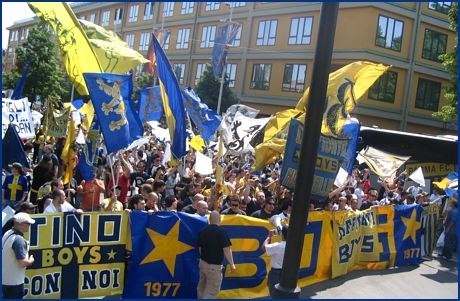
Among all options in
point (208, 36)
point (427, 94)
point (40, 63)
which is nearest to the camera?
point (427, 94)

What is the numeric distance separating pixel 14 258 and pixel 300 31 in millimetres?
34917

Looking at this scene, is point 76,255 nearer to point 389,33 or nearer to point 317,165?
point 317,165

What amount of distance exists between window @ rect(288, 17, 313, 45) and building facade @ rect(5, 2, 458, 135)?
7 centimetres

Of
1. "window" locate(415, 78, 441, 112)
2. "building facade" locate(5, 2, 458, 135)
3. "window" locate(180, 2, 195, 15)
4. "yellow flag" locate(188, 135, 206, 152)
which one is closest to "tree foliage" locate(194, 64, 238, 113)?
"building facade" locate(5, 2, 458, 135)

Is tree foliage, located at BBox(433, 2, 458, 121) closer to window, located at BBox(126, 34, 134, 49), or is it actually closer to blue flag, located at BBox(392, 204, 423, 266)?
blue flag, located at BBox(392, 204, 423, 266)

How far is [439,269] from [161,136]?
10.6m

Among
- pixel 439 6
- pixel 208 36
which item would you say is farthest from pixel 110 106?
pixel 208 36

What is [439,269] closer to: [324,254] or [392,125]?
[324,254]

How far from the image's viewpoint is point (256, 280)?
838 centimetres

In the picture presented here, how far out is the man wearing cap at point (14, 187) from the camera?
8984mm

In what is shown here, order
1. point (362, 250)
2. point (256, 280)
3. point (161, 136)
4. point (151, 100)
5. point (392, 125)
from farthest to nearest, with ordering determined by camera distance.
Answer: point (392, 125) → point (161, 136) → point (151, 100) → point (362, 250) → point (256, 280)

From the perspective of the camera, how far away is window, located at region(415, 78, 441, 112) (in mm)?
36875

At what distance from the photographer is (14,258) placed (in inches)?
221

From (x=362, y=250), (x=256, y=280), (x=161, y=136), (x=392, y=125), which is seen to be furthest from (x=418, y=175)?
(x=392, y=125)
